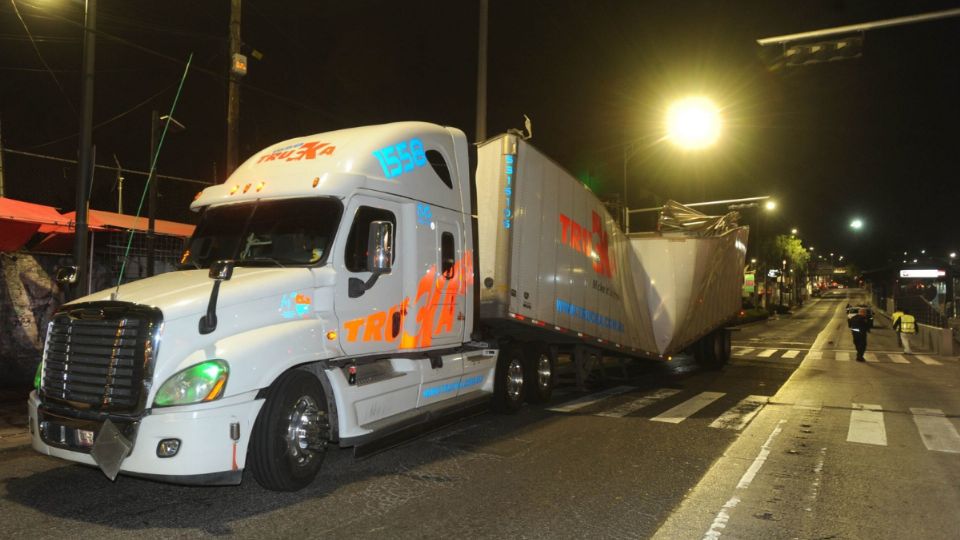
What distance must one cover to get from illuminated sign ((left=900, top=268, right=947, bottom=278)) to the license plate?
135 feet

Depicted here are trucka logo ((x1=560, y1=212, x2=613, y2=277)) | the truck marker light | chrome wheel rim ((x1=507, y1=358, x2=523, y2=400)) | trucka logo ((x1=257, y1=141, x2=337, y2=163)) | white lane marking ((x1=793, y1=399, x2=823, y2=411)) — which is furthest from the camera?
white lane marking ((x1=793, y1=399, x2=823, y2=411))

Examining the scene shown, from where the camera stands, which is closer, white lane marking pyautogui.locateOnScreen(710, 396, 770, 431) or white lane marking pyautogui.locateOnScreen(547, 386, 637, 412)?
white lane marking pyautogui.locateOnScreen(710, 396, 770, 431)

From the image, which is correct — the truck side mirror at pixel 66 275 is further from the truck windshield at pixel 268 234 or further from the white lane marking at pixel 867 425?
the white lane marking at pixel 867 425

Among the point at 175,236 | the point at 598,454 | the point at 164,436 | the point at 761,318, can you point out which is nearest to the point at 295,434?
the point at 164,436

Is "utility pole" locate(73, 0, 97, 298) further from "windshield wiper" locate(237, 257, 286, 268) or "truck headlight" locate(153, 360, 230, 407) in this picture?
"truck headlight" locate(153, 360, 230, 407)

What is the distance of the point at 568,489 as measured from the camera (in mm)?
5535

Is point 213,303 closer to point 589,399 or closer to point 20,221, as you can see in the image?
point 20,221

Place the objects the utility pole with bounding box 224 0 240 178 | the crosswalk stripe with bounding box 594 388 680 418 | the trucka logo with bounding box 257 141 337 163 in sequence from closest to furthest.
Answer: the trucka logo with bounding box 257 141 337 163, the crosswalk stripe with bounding box 594 388 680 418, the utility pole with bounding box 224 0 240 178

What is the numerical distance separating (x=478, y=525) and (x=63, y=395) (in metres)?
3.36

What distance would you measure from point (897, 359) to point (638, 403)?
48.5ft

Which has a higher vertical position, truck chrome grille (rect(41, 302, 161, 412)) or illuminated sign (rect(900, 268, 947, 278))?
illuminated sign (rect(900, 268, 947, 278))

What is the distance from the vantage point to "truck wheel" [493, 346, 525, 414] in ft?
28.5

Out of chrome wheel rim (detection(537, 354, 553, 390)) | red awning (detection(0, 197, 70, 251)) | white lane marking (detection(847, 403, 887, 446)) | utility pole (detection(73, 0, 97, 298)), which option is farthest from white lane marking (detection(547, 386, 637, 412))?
red awning (detection(0, 197, 70, 251))

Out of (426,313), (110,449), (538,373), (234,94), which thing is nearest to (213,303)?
(110,449)
